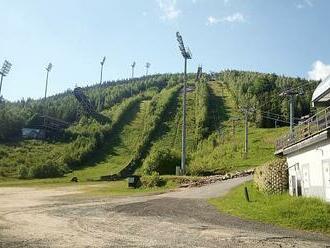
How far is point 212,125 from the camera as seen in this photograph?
4931 inches

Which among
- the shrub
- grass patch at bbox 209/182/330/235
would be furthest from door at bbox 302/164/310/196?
the shrub

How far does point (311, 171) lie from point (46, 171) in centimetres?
6420

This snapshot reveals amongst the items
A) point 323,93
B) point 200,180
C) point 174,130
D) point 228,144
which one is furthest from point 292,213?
point 174,130

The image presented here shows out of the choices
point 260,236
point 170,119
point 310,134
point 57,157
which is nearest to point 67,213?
point 260,236

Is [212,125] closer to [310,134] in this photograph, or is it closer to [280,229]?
[310,134]

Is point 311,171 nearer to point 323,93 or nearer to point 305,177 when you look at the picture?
point 305,177

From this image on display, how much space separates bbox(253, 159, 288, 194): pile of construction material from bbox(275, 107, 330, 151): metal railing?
6.13ft

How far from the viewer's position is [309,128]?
2791cm

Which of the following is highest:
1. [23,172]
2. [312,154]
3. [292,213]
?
[23,172]

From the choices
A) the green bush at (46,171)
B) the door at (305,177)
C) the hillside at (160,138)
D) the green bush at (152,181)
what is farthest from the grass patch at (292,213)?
the green bush at (46,171)

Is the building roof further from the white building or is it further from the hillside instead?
the hillside

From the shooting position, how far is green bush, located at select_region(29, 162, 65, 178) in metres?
81.9

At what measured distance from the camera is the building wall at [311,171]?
23750 millimetres

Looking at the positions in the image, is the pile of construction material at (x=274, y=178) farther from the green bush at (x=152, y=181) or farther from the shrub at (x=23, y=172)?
the shrub at (x=23, y=172)
